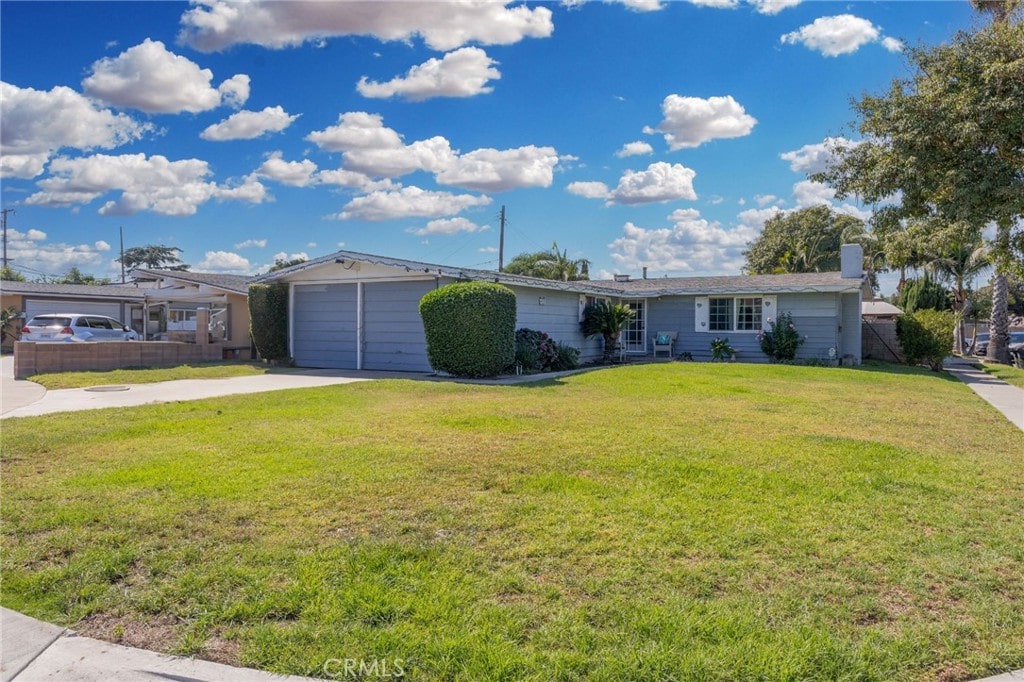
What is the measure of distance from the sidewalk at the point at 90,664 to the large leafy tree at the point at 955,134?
9.22 metres

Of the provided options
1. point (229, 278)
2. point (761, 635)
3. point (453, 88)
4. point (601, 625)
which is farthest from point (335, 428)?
point (229, 278)

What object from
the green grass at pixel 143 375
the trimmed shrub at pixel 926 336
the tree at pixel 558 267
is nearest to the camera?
the green grass at pixel 143 375

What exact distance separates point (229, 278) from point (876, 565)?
25.4 metres

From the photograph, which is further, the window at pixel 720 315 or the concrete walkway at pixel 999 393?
the window at pixel 720 315

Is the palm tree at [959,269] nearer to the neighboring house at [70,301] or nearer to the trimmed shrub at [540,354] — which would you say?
the trimmed shrub at [540,354]

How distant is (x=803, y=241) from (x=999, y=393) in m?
29.3

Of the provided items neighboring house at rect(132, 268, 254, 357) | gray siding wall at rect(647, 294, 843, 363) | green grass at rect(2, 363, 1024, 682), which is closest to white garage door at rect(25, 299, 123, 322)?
neighboring house at rect(132, 268, 254, 357)

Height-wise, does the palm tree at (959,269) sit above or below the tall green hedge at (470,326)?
above

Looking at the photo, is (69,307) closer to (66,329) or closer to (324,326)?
(66,329)

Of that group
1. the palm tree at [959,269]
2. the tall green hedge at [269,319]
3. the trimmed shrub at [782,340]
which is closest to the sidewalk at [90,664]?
the tall green hedge at [269,319]

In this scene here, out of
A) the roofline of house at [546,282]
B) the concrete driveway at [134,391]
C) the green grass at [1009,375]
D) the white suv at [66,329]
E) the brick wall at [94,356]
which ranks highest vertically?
the roofline of house at [546,282]

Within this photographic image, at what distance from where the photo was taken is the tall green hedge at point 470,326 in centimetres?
1377

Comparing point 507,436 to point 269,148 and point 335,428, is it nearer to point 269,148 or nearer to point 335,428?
point 335,428

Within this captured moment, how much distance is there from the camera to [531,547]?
13.0 ft
